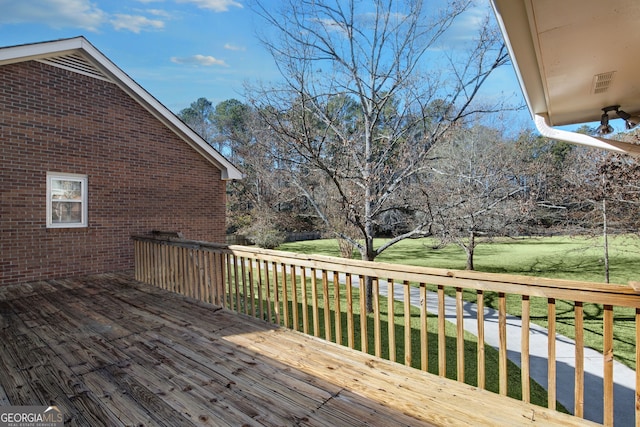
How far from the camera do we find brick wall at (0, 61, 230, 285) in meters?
6.38

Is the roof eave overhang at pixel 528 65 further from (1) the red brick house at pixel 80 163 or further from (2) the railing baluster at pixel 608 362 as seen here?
(1) the red brick house at pixel 80 163

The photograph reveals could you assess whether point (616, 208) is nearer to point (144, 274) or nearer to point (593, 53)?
point (593, 53)

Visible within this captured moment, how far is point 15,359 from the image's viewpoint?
3064mm

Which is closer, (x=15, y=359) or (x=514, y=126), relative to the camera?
(x=15, y=359)

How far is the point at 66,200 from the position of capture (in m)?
7.04

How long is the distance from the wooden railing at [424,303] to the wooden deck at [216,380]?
0.21 metres

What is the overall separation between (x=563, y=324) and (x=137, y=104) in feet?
38.7

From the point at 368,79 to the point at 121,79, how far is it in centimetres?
561

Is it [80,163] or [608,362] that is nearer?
Result: [608,362]

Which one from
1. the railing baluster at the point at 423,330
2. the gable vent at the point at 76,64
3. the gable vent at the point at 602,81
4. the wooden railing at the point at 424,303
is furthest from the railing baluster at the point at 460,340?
the gable vent at the point at 76,64

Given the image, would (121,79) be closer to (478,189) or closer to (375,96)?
(375,96)

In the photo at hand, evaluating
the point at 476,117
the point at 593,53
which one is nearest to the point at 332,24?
the point at 476,117

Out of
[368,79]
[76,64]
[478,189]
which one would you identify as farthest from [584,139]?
[76,64]

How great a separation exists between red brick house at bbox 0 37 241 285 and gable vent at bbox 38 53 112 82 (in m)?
0.02
